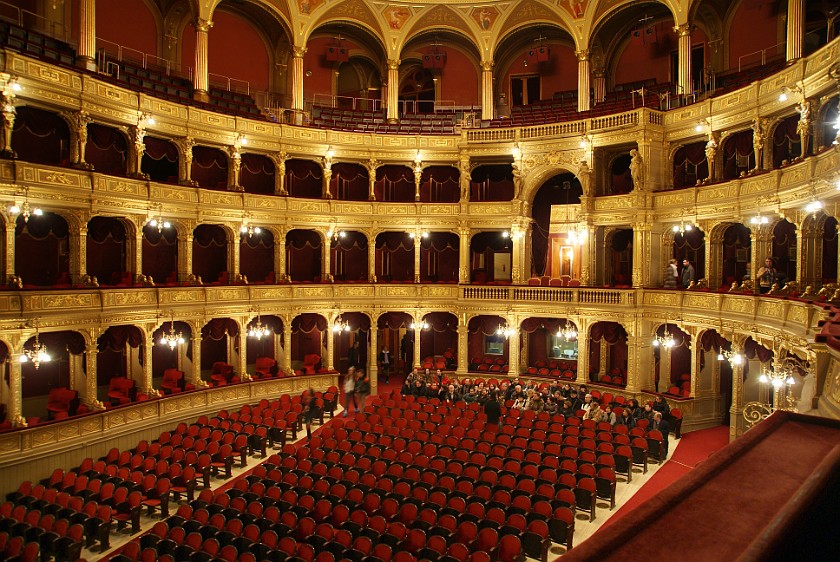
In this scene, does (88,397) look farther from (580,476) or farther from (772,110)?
(772,110)

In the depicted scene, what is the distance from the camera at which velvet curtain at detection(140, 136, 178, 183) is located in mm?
19922

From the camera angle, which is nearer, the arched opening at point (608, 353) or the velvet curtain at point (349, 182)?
the arched opening at point (608, 353)

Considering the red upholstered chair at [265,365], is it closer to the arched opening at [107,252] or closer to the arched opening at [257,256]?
the arched opening at [257,256]

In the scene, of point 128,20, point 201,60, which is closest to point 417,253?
point 201,60

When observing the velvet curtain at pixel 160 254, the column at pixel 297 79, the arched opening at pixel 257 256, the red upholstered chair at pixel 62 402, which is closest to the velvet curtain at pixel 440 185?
the column at pixel 297 79

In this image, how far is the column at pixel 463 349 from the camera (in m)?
24.1

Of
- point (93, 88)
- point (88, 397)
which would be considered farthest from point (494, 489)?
point (93, 88)

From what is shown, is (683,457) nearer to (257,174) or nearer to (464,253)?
(464,253)

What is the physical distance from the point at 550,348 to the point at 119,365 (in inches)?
679

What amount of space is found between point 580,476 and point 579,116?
15.7 metres

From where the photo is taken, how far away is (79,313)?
53.0ft

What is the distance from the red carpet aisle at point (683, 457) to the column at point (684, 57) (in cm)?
1266

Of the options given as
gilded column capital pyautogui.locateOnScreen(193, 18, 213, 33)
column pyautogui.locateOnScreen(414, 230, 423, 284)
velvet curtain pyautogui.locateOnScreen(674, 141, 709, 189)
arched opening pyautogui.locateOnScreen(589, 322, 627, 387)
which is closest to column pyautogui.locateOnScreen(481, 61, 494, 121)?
column pyautogui.locateOnScreen(414, 230, 423, 284)

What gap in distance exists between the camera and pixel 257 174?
24391 mm
